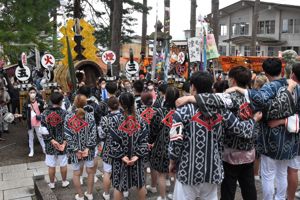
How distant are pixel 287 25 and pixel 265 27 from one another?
2.75 meters

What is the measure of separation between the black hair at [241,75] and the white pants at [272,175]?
1217 mm

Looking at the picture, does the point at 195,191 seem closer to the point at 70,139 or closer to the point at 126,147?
the point at 126,147

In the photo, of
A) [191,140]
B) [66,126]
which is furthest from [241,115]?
[66,126]

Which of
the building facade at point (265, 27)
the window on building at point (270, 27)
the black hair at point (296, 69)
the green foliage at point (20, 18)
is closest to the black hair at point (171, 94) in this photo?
the black hair at point (296, 69)

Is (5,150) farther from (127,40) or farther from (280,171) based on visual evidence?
(127,40)

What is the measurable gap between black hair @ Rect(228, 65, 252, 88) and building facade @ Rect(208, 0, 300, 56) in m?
28.4

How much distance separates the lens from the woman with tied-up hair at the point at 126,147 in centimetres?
372

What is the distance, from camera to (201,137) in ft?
9.36

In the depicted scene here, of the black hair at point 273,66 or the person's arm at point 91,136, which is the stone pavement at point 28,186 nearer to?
the person's arm at point 91,136

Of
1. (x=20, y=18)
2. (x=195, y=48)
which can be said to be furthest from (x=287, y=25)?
(x=20, y=18)

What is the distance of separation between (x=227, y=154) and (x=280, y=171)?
3.43ft

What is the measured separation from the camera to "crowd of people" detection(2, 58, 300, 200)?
287 cm

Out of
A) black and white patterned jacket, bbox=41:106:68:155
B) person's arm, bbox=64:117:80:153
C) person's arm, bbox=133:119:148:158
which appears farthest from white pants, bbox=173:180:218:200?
black and white patterned jacket, bbox=41:106:68:155

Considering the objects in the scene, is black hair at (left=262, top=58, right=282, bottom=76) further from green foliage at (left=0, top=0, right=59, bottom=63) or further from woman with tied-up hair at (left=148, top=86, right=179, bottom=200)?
green foliage at (left=0, top=0, right=59, bottom=63)
